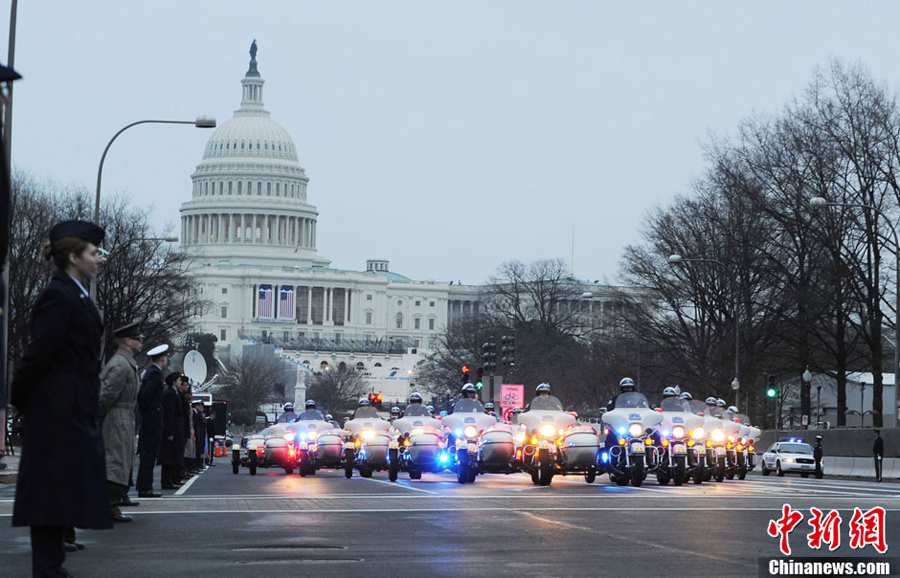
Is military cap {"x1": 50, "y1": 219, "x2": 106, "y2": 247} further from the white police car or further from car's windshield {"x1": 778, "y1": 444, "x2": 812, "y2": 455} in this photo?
car's windshield {"x1": 778, "y1": 444, "x2": 812, "y2": 455}

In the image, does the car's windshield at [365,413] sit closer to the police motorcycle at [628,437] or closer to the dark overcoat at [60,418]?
the police motorcycle at [628,437]

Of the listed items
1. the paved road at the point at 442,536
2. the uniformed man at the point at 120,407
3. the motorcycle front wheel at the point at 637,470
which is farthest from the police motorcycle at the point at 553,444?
the uniformed man at the point at 120,407

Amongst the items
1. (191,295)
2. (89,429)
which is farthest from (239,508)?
(191,295)

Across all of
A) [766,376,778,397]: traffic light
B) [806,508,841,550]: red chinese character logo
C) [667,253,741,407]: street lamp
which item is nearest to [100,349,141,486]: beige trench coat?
[806,508,841,550]: red chinese character logo

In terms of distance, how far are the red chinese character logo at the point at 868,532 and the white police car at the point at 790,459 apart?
37.2m

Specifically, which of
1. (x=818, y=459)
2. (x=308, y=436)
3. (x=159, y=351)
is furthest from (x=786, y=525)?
(x=818, y=459)

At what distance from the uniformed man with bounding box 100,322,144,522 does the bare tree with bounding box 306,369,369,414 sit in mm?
139593

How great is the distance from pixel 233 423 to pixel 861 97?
281ft

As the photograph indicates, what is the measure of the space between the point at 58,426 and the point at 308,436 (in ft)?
90.3

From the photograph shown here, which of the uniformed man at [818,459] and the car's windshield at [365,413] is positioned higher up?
the car's windshield at [365,413]

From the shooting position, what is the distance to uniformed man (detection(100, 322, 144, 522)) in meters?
15.8

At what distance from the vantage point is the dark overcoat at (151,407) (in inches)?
776

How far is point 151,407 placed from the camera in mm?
20125

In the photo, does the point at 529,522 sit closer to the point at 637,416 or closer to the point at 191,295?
the point at 637,416
